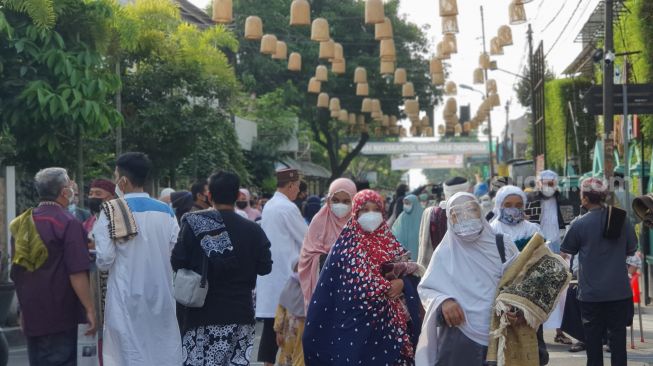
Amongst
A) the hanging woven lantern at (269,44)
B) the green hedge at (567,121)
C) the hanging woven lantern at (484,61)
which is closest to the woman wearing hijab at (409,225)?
the hanging woven lantern at (269,44)

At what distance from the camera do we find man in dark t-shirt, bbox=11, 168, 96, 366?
791 centimetres

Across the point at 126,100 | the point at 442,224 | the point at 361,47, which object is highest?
the point at 361,47

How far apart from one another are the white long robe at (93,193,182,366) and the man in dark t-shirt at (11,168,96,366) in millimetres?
170

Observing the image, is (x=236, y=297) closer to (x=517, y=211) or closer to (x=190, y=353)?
(x=190, y=353)

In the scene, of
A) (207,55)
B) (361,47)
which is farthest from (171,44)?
(361,47)

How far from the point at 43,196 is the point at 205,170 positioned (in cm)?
1995

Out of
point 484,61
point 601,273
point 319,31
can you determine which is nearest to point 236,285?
point 601,273

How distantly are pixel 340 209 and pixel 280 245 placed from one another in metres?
1.29

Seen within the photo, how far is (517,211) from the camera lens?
10875mm

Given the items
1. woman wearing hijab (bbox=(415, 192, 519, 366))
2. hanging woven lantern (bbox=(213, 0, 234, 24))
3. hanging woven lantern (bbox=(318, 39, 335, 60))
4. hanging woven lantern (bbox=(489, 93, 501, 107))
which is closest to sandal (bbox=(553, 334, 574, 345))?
woman wearing hijab (bbox=(415, 192, 519, 366))

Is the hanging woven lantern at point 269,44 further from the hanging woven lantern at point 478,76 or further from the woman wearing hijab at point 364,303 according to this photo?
the woman wearing hijab at point 364,303

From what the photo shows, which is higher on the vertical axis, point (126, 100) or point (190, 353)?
point (126, 100)

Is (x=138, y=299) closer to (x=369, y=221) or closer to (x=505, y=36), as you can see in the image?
(x=369, y=221)

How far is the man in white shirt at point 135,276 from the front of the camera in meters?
7.84
